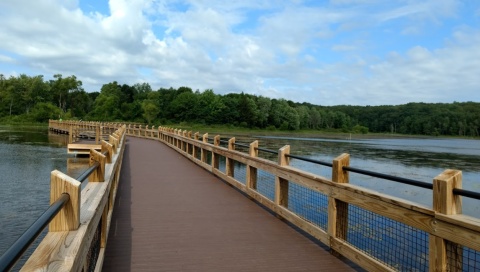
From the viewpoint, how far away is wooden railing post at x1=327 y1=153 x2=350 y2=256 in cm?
371

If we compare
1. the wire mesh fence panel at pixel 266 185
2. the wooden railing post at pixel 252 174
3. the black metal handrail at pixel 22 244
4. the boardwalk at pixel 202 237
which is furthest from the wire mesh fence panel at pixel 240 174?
the black metal handrail at pixel 22 244

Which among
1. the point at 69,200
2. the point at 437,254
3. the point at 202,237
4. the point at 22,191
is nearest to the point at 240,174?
the point at 22,191

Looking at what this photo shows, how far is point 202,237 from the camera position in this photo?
4.14m

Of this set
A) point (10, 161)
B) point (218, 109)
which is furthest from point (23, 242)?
point (218, 109)

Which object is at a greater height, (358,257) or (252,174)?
(252,174)

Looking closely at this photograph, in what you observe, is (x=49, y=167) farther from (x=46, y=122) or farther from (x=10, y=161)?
(x=46, y=122)

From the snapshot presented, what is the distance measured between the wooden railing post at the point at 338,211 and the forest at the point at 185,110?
80610 mm

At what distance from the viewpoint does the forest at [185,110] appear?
279 ft

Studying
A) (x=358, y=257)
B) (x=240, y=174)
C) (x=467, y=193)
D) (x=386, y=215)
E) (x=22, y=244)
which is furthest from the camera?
(x=240, y=174)

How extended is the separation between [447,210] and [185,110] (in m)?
88.1

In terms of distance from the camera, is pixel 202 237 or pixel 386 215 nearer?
pixel 386 215

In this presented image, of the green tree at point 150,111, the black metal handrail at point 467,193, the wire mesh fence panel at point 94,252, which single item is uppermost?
the green tree at point 150,111

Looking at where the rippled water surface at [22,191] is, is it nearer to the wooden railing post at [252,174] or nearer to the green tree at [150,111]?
the wooden railing post at [252,174]

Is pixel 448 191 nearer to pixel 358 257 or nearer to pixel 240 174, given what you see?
pixel 358 257
